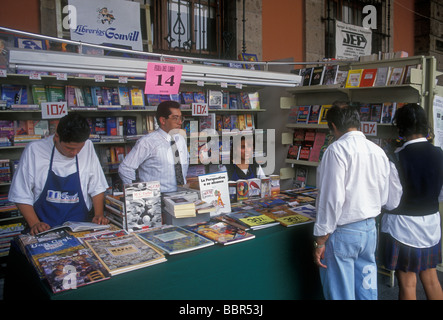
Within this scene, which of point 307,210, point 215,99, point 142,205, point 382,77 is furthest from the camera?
point 215,99

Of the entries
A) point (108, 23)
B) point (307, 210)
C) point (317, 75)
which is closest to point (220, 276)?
point (307, 210)

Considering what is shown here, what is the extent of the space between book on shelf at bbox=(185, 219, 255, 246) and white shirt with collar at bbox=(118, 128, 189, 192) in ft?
2.83

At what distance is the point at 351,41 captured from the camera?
815 centimetres

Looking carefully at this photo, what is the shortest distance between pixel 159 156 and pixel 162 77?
1.01m

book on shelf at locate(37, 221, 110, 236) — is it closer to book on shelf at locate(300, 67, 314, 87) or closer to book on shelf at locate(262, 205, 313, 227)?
book on shelf at locate(262, 205, 313, 227)

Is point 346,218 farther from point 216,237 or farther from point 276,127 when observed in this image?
point 276,127

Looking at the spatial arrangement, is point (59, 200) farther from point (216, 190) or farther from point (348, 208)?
point (348, 208)

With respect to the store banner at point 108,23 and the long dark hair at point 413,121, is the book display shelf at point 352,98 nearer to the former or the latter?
the long dark hair at point 413,121

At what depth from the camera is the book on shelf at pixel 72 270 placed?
1.70 m

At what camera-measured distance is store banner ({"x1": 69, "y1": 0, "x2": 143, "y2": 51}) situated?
4.55 m

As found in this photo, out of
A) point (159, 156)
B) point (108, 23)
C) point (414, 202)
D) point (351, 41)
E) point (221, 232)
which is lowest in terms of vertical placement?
point (221, 232)

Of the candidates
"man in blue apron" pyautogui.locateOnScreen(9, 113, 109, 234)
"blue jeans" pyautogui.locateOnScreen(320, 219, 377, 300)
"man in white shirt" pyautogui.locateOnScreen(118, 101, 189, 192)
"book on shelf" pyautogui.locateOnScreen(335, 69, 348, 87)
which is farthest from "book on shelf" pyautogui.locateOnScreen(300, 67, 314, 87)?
"man in blue apron" pyautogui.locateOnScreen(9, 113, 109, 234)

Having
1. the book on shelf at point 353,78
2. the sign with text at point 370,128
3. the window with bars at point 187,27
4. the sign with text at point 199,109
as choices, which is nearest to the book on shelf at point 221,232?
the sign with text at point 370,128
